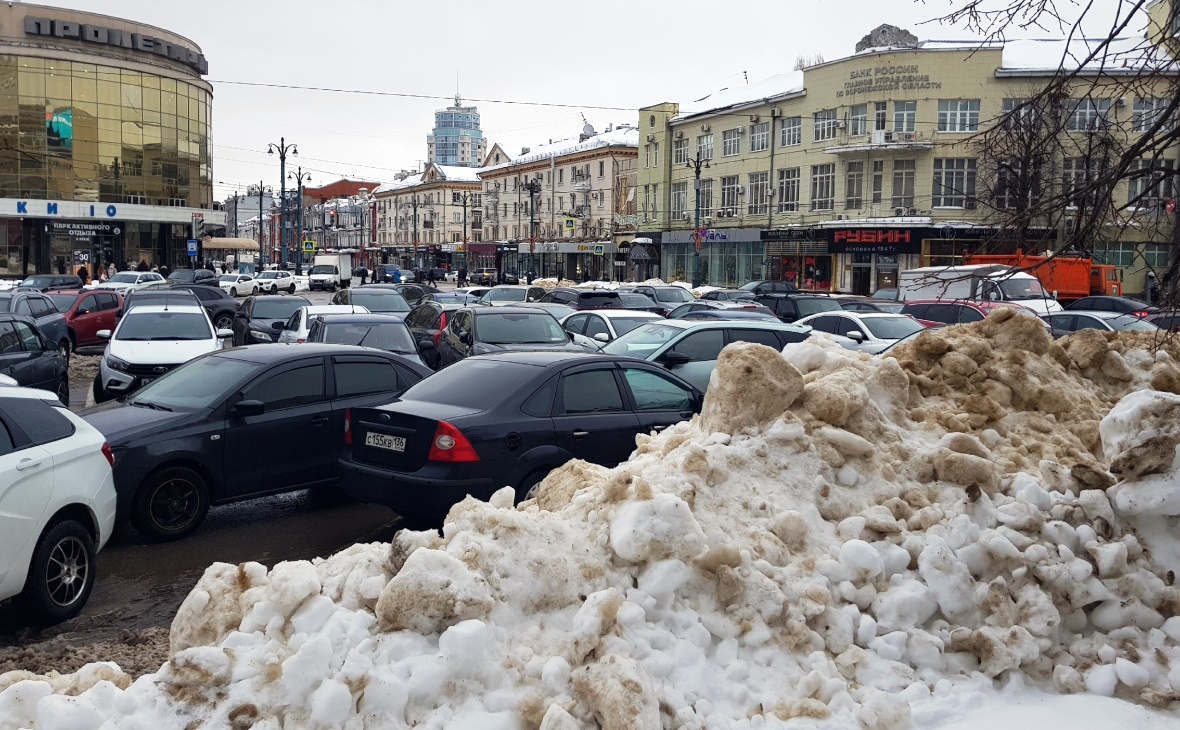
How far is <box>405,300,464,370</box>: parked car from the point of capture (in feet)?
52.5

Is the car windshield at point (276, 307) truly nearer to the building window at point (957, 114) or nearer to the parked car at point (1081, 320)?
the parked car at point (1081, 320)

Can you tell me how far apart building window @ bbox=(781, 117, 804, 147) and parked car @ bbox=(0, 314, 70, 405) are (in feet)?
148

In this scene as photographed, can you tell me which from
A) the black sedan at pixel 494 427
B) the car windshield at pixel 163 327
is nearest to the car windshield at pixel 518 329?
the car windshield at pixel 163 327

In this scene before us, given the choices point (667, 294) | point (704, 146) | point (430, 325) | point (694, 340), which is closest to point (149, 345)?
point (430, 325)

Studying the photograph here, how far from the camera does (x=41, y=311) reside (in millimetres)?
20797

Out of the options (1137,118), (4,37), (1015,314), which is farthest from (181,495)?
(4,37)

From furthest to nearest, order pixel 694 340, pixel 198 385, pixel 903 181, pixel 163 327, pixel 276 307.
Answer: pixel 903 181 < pixel 276 307 < pixel 163 327 < pixel 694 340 < pixel 198 385

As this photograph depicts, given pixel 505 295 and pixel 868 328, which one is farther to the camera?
pixel 505 295

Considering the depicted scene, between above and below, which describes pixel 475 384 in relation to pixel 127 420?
above

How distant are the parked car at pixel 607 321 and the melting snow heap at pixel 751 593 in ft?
36.2

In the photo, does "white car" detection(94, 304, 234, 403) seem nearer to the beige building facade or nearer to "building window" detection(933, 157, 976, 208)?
the beige building facade

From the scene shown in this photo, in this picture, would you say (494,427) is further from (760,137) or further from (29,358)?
(760,137)

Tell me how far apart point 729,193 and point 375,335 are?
1868 inches

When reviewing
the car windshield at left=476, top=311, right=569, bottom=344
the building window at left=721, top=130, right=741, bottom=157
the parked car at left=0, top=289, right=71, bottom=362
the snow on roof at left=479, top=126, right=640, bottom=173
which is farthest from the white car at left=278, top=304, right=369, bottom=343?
the snow on roof at left=479, top=126, right=640, bottom=173
